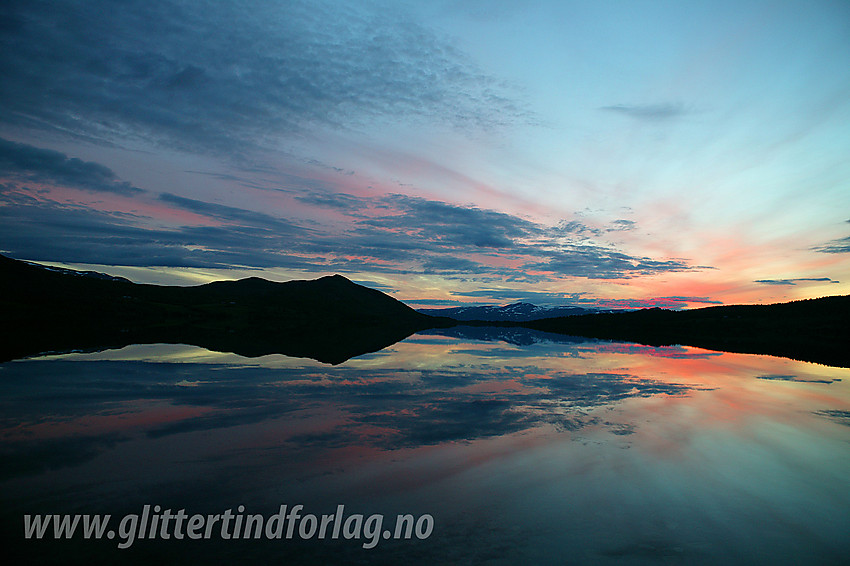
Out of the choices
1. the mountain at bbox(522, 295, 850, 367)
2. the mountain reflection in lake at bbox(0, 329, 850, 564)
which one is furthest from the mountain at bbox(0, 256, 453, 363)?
the mountain at bbox(522, 295, 850, 367)

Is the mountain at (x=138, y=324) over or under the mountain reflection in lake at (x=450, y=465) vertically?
over

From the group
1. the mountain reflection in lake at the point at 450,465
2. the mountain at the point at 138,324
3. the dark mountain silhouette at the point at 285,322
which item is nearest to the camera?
the mountain reflection in lake at the point at 450,465

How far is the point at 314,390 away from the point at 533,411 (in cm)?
1162

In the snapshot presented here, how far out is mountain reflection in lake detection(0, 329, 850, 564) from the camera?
7.86m

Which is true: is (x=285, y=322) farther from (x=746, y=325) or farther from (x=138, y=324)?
(x=746, y=325)

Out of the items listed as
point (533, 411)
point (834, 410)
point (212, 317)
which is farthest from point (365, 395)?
point (212, 317)

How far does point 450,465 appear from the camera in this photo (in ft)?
38.5

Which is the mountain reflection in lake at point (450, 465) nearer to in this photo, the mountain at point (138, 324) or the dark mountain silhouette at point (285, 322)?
the mountain at point (138, 324)

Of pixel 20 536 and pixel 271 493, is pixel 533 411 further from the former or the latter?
pixel 20 536

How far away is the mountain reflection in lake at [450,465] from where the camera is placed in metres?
7.86

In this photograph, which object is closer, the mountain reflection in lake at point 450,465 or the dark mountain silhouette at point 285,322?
the mountain reflection in lake at point 450,465

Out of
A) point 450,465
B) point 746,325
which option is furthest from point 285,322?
point 746,325

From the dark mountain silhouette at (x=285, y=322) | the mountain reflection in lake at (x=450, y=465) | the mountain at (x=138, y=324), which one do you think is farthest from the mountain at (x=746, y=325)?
the mountain reflection in lake at (x=450, y=465)

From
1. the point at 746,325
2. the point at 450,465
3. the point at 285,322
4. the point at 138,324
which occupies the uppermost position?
the point at 746,325
